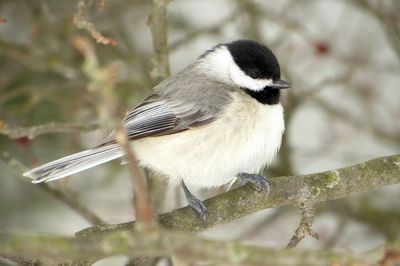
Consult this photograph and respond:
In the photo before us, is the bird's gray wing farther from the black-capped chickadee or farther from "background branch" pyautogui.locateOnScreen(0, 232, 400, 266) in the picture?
"background branch" pyautogui.locateOnScreen(0, 232, 400, 266)

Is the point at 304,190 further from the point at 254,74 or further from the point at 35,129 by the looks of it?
the point at 35,129

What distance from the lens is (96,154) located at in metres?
2.87

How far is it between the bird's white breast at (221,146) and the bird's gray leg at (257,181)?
0.04 meters

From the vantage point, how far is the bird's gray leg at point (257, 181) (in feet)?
9.15

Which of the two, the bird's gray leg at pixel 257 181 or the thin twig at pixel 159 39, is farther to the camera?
the thin twig at pixel 159 39

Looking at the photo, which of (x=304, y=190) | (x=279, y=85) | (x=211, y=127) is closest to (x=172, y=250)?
(x=304, y=190)

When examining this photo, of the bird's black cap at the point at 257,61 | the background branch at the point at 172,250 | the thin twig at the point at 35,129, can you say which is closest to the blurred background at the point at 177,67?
the thin twig at the point at 35,129

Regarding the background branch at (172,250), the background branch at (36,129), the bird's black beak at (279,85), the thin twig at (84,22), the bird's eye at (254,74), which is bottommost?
the background branch at (172,250)

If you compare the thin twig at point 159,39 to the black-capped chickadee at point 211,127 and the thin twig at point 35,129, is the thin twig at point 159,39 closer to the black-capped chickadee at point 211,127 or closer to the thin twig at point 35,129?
the black-capped chickadee at point 211,127

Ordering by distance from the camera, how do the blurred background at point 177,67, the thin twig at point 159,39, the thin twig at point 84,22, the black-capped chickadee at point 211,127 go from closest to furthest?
the thin twig at point 84,22 < the black-capped chickadee at point 211,127 < the thin twig at point 159,39 < the blurred background at point 177,67

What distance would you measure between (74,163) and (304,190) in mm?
1031

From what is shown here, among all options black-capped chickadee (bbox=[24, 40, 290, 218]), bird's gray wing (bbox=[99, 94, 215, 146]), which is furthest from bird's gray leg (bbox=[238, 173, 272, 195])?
bird's gray wing (bbox=[99, 94, 215, 146])

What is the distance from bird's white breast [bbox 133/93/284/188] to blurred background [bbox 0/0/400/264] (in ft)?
1.44

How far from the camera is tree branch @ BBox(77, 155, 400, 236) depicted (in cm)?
270
